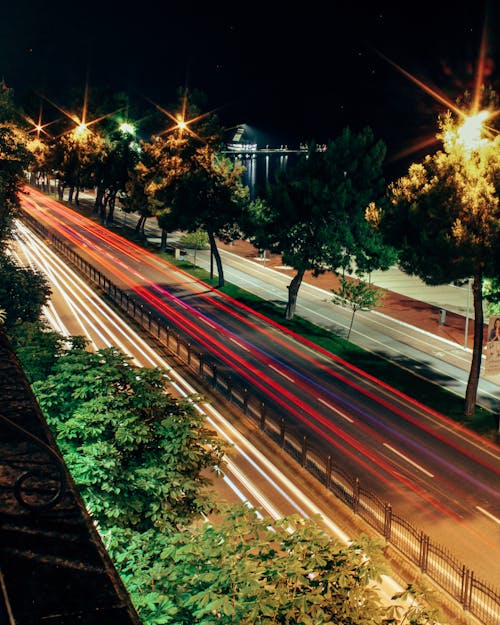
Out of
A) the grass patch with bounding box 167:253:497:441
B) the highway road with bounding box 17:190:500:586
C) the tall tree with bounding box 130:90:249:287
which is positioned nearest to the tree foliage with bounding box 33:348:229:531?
the highway road with bounding box 17:190:500:586

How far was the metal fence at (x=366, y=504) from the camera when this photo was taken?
48.4 ft

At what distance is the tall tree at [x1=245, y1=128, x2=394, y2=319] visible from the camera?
129 feet

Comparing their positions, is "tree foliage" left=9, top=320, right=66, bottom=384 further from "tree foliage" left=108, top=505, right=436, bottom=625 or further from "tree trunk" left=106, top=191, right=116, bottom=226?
"tree trunk" left=106, top=191, right=116, bottom=226

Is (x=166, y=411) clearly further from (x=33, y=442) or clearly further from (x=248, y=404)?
(x=248, y=404)

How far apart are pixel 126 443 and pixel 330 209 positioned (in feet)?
100

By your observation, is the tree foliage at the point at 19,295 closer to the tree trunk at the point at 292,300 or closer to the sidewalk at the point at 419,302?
the tree trunk at the point at 292,300

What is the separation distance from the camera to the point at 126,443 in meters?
11.4

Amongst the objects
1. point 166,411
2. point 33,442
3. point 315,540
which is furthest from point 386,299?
point 33,442

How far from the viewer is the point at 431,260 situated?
25.2m

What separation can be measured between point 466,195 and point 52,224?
61.6m

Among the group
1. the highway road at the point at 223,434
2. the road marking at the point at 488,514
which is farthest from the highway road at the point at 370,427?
the highway road at the point at 223,434

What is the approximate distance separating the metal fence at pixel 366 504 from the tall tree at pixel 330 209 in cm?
1137

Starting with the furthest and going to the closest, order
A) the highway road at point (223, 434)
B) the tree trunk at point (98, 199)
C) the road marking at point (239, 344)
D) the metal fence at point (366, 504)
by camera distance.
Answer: the tree trunk at point (98, 199), the road marking at point (239, 344), the highway road at point (223, 434), the metal fence at point (366, 504)

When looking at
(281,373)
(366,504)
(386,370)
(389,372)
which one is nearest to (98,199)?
(281,373)
